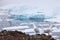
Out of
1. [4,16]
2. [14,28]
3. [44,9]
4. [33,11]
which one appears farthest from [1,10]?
[44,9]

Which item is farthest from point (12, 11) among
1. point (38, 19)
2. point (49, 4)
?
point (49, 4)

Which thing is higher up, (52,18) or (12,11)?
(12,11)

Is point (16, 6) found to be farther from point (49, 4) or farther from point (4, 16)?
point (49, 4)

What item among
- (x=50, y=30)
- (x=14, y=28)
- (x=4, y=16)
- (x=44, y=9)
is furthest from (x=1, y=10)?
(x=50, y=30)

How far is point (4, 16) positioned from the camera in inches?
86.7

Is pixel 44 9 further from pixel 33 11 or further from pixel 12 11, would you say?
pixel 12 11

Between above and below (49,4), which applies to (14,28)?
below

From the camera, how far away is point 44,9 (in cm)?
222

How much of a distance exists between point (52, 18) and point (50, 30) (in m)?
0.19

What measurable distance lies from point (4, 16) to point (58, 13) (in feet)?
2.64

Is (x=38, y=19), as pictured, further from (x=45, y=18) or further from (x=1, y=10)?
(x=1, y=10)

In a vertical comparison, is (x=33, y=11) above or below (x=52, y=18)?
above

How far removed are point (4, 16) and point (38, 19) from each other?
51cm

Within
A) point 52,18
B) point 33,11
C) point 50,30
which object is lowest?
point 50,30
